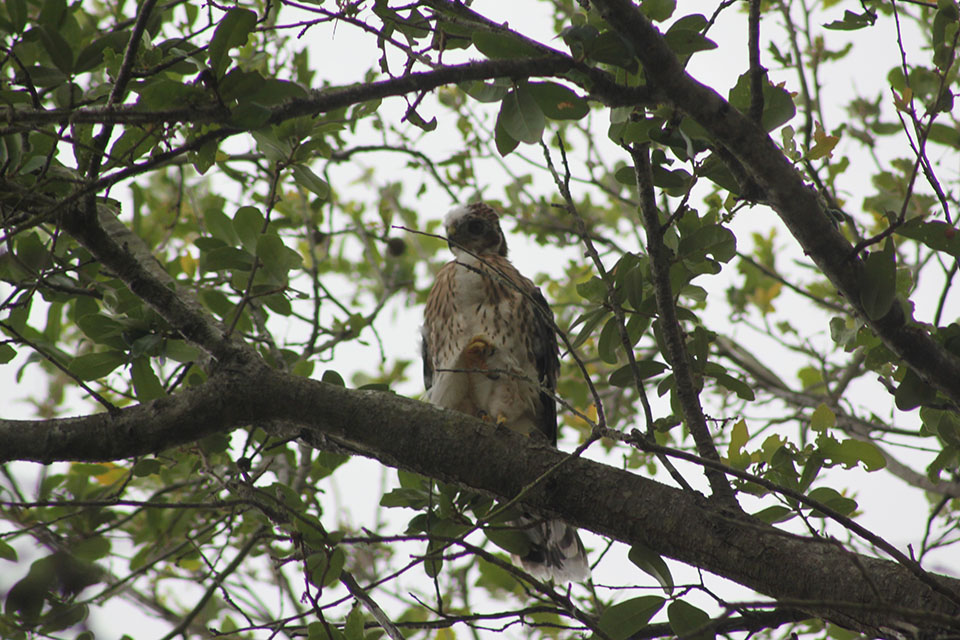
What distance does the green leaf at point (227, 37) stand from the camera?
1935 millimetres

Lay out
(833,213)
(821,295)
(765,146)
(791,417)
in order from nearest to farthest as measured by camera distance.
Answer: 1. (765,146)
2. (833,213)
3. (791,417)
4. (821,295)

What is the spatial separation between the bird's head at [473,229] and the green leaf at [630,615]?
119 inches

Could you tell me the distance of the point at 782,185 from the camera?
6.75 feet

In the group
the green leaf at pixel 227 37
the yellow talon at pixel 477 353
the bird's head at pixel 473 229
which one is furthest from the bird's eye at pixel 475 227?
the green leaf at pixel 227 37

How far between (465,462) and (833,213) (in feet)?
4.28

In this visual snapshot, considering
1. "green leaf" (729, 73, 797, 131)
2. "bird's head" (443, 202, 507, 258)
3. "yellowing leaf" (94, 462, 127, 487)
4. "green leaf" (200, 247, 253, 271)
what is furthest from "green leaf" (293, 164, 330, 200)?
"bird's head" (443, 202, 507, 258)

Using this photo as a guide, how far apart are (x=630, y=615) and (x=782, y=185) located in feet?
3.86

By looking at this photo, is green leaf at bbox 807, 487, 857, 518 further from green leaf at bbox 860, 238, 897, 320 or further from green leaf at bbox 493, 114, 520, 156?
green leaf at bbox 493, 114, 520, 156

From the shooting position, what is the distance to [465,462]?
7.68 ft

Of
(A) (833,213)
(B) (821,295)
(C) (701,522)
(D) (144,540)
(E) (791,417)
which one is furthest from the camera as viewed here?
(B) (821,295)

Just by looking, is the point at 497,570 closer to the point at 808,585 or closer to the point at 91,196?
the point at 808,585

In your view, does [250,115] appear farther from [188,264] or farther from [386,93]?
[188,264]

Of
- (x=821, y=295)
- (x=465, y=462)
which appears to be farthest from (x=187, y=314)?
(x=821, y=295)

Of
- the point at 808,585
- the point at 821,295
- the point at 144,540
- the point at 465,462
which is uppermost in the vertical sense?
the point at 821,295
